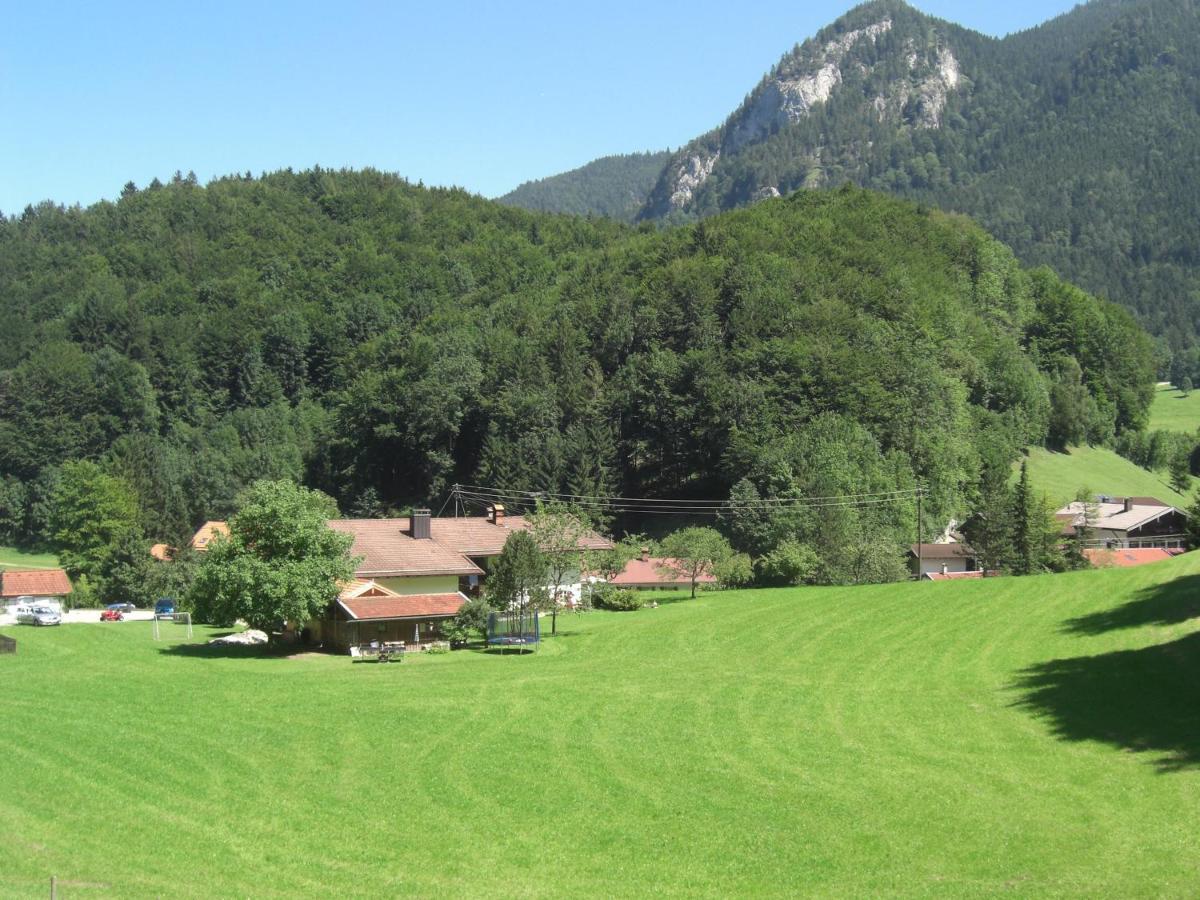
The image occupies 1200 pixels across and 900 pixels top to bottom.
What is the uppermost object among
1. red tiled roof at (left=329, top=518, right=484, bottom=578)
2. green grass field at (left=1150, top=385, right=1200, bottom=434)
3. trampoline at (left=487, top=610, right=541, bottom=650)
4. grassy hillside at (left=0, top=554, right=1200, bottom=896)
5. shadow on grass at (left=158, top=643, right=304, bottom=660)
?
green grass field at (left=1150, top=385, right=1200, bottom=434)

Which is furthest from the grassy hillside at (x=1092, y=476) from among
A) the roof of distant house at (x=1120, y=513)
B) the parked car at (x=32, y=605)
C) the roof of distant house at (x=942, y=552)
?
the parked car at (x=32, y=605)

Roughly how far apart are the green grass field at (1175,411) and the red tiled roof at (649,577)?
89416 millimetres

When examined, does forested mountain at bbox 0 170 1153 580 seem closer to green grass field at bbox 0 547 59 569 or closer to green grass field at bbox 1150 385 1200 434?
green grass field at bbox 0 547 59 569

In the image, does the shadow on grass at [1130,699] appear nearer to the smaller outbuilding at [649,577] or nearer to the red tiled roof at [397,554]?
the red tiled roof at [397,554]

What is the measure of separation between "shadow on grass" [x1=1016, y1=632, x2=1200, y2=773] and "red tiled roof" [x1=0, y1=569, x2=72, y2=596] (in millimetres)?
54368

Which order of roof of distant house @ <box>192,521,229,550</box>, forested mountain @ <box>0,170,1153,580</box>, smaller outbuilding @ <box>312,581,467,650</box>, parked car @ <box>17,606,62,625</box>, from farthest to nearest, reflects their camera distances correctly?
1. roof of distant house @ <box>192,521,229,550</box>
2. forested mountain @ <box>0,170,1153,580</box>
3. parked car @ <box>17,606,62,625</box>
4. smaller outbuilding @ <box>312,581,467,650</box>

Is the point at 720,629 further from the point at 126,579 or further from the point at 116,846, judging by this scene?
the point at 126,579

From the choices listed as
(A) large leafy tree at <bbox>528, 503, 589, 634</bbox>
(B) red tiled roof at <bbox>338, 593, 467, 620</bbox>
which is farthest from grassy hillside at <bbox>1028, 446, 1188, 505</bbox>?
(B) red tiled roof at <bbox>338, 593, 467, 620</bbox>

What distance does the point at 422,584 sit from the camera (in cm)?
4972

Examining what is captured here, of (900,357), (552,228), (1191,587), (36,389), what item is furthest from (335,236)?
(1191,587)

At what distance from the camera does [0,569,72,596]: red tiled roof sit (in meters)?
65.3

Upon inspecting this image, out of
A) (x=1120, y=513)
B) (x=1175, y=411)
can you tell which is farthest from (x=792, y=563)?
(x=1175, y=411)

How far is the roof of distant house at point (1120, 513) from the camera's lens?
78.8m

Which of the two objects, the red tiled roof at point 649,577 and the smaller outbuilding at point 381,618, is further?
the red tiled roof at point 649,577
